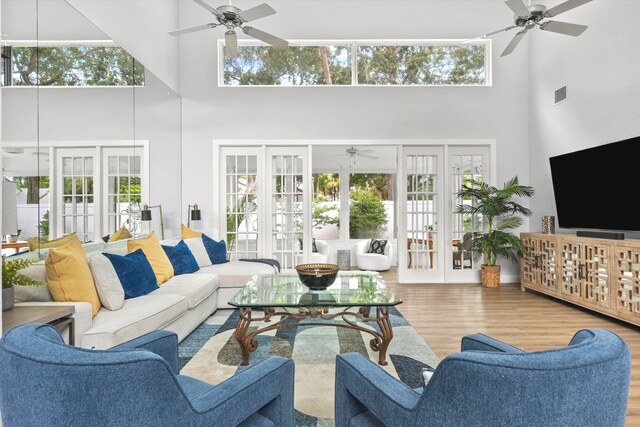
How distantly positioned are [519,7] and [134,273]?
4.36 metres

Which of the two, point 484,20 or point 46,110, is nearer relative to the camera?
point 46,110

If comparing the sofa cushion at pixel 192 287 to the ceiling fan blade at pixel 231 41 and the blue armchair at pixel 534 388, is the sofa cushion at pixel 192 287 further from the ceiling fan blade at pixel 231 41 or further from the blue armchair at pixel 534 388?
the blue armchair at pixel 534 388

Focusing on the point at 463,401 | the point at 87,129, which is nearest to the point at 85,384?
the point at 463,401

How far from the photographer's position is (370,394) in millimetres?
1159

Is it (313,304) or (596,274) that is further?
(596,274)

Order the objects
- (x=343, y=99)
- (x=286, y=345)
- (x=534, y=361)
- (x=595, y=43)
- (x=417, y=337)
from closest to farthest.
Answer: (x=534, y=361), (x=286, y=345), (x=417, y=337), (x=595, y=43), (x=343, y=99)

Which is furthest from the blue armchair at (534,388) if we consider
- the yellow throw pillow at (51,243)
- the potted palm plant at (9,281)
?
the yellow throw pillow at (51,243)

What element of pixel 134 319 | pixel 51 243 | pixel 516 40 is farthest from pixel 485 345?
pixel 516 40

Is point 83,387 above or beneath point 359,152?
beneath

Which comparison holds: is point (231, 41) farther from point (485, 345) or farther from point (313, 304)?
point (485, 345)

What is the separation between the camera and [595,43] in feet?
14.1

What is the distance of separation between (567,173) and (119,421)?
5159mm

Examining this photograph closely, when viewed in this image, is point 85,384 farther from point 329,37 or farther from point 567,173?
point 329,37

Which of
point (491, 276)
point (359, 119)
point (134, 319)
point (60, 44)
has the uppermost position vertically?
point (359, 119)
